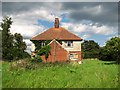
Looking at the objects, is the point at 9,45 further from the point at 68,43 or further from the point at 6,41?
the point at 68,43

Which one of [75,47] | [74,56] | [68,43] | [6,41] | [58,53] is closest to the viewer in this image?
[58,53]

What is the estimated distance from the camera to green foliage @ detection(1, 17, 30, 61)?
105ft

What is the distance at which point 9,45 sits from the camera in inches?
1299

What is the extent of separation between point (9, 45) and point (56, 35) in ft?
50.8

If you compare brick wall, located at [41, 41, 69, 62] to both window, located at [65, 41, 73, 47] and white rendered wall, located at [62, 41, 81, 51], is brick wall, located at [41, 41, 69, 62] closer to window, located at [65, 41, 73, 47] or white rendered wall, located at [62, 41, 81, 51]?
white rendered wall, located at [62, 41, 81, 51]

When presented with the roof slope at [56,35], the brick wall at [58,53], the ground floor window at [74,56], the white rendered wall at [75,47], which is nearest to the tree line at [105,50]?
the white rendered wall at [75,47]

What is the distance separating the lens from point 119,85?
6.82 meters

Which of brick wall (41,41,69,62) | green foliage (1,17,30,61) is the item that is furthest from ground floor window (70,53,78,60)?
green foliage (1,17,30,61)

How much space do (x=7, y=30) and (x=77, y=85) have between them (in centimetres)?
3254

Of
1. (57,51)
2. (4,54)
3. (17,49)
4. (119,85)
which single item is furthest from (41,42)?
A: (119,85)

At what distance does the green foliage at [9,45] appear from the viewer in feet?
105

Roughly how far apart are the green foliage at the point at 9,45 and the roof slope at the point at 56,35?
9855mm

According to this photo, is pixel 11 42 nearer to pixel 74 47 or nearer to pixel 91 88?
pixel 74 47

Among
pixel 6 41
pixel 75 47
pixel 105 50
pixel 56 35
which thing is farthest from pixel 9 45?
pixel 105 50
